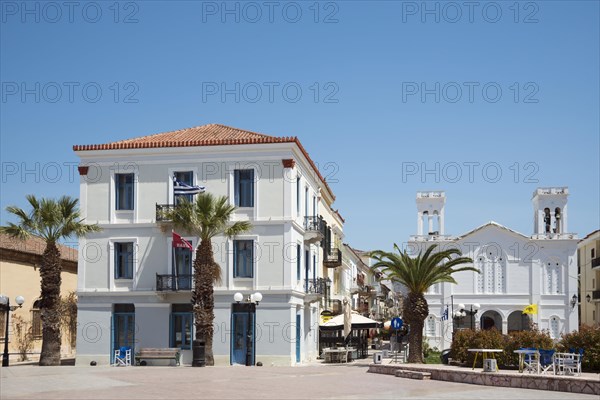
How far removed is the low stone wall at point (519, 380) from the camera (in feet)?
69.8

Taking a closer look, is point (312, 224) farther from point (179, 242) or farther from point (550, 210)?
point (550, 210)

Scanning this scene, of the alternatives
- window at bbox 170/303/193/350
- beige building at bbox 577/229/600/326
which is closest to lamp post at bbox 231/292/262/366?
window at bbox 170/303/193/350

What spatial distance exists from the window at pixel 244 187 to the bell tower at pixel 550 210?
35.0 meters

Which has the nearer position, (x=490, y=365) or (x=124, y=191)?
(x=490, y=365)

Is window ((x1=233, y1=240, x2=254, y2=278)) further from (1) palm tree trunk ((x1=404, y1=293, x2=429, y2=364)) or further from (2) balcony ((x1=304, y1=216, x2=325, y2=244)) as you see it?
(1) palm tree trunk ((x1=404, y1=293, x2=429, y2=364))

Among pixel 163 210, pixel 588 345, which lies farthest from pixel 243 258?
pixel 588 345

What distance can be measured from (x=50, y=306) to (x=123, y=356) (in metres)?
3.67

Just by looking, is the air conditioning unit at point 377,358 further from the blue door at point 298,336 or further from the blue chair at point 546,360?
the blue chair at point 546,360

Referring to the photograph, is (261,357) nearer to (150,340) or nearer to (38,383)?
(150,340)

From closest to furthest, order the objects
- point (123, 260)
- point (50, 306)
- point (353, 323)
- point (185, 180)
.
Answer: point (50, 306) → point (185, 180) → point (123, 260) → point (353, 323)

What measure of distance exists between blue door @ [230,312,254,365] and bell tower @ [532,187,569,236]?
3587 centimetres

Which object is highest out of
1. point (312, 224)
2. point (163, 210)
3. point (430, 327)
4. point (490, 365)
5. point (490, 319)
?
point (163, 210)

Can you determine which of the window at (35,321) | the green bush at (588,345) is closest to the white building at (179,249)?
the window at (35,321)

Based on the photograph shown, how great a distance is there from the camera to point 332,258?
46.5 metres
